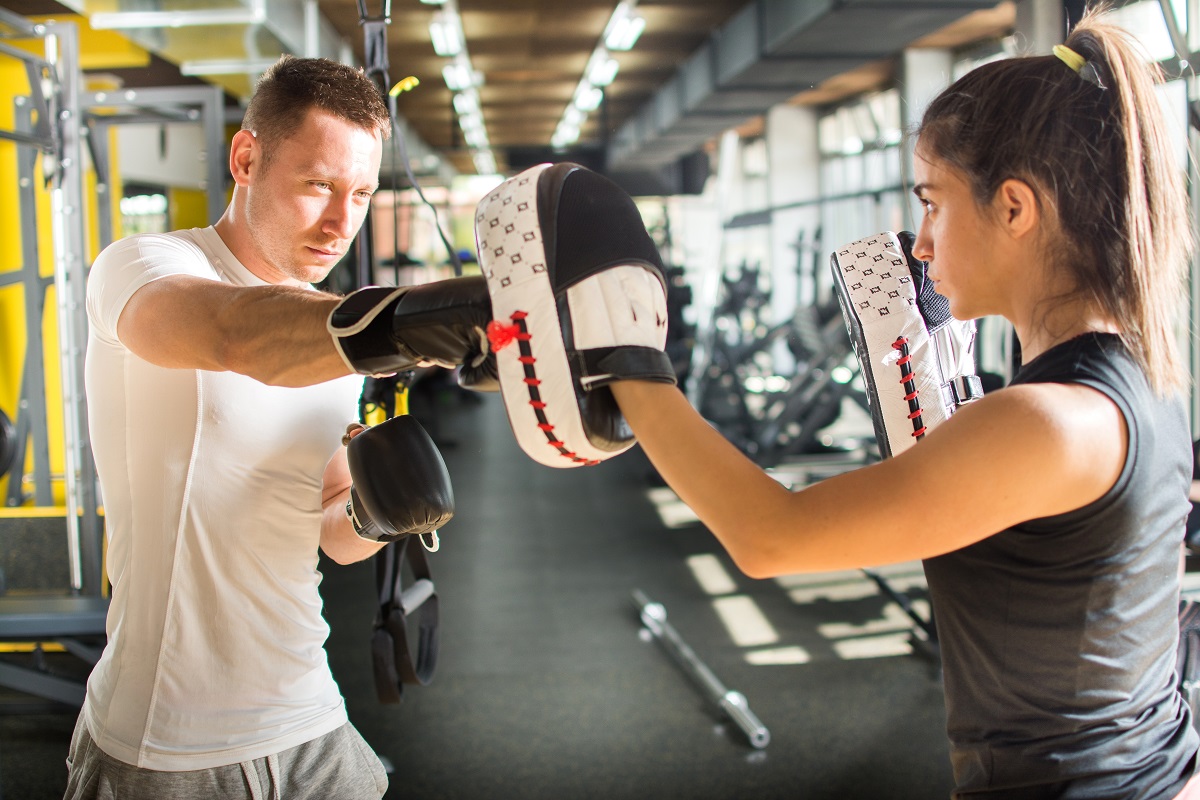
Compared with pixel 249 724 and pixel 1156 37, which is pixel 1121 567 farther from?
pixel 1156 37

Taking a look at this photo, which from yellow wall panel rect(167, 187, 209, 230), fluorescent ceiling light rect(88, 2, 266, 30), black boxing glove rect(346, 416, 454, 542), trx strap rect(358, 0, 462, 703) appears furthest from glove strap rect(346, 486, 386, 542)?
yellow wall panel rect(167, 187, 209, 230)

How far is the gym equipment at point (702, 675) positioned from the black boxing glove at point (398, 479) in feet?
7.78

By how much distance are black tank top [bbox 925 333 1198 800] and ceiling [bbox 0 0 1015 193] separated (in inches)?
133

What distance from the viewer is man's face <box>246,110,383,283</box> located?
1182 mm

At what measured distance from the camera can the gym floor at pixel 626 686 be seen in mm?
2951

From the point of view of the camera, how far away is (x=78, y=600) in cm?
337

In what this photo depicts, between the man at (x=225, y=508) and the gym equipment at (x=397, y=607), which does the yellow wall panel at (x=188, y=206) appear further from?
the man at (x=225, y=508)

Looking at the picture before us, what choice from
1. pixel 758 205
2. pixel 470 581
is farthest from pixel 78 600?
pixel 758 205

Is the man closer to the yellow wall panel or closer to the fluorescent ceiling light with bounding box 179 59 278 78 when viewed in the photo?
the fluorescent ceiling light with bounding box 179 59 278 78

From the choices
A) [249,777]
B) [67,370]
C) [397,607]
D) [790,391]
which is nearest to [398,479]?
[249,777]

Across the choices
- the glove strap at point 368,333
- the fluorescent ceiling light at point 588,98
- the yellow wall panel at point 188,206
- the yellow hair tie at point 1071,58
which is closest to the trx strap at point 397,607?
the glove strap at point 368,333

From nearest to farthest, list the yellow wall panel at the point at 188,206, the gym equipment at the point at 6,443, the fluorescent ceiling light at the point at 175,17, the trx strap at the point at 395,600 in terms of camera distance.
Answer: the trx strap at the point at 395,600 < the gym equipment at the point at 6,443 < the fluorescent ceiling light at the point at 175,17 < the yellow wall panel at the point at 188,206

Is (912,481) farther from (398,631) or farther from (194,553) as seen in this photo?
(398,631)

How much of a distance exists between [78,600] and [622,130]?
35.4ft
